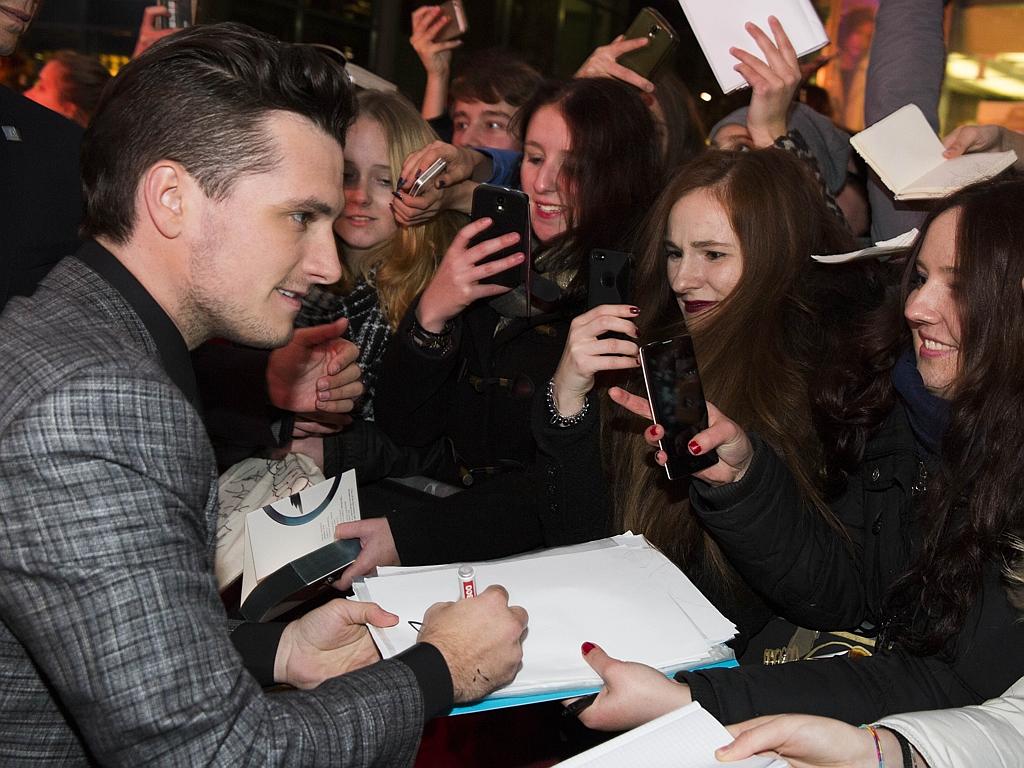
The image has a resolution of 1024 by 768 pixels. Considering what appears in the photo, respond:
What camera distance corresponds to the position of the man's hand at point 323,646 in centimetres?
164

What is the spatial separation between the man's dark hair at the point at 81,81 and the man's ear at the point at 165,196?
352 cm

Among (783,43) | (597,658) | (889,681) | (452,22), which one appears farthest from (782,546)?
(452,22)

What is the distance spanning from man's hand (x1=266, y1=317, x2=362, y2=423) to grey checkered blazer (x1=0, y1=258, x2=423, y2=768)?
134 cm

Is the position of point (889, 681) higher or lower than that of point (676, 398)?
lower

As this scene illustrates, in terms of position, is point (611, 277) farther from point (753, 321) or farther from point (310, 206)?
point (310, 206)

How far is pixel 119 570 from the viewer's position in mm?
1080

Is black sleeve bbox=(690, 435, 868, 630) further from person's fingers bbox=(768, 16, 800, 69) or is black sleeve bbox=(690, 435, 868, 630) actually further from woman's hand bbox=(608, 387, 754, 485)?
person's fingers bbox=(768, 16, 800, 69)

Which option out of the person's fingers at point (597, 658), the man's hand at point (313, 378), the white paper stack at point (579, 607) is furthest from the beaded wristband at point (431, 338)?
the person's fingers at point (597, 658)

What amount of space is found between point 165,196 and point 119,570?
0.62 meters

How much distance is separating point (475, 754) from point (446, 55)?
9.00ft

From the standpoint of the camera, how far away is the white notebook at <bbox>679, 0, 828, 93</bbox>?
2703mm

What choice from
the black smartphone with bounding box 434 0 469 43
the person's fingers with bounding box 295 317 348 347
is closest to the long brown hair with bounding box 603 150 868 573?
the person's fingers with bounding box 295 317 348 347

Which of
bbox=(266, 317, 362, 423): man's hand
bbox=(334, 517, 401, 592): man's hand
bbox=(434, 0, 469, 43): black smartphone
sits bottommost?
bbox=(334, 517, 401, 592): man's hand

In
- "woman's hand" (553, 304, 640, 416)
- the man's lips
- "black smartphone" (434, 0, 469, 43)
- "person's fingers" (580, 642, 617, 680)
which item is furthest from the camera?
"black smartphone" (434, 0, 469, 43)
